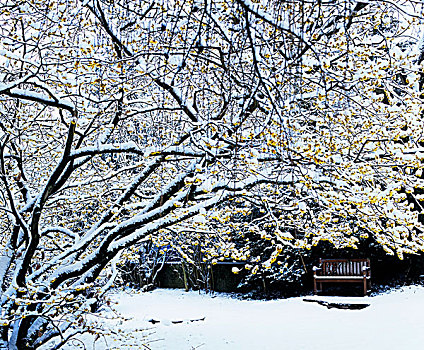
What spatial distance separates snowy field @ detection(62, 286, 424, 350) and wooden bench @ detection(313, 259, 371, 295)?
24.7 inches

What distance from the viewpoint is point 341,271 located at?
11.2m

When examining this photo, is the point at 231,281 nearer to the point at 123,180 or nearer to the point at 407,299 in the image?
the point at 407,299

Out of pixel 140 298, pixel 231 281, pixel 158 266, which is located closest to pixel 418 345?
pixel 231 281

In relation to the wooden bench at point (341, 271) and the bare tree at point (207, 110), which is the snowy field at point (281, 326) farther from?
the bare tree at point (207, 110)

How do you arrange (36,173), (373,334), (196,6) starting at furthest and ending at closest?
(36,173) < (373,334) < (196,6)

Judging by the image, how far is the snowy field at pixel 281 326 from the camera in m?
6.64

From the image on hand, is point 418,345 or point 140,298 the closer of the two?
point 418,345

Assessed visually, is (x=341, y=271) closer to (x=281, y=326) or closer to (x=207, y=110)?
(x=281, y=326)

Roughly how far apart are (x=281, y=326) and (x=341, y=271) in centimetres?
355

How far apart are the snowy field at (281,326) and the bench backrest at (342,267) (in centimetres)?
97

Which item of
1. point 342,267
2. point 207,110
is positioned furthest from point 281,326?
point 207,110

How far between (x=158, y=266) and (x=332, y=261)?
7592mm

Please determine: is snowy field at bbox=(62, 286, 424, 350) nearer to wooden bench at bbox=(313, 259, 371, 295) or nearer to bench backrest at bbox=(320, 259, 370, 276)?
wooden bench at bbox=(313, 259, 371, 295)

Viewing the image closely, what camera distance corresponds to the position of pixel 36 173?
736cm
